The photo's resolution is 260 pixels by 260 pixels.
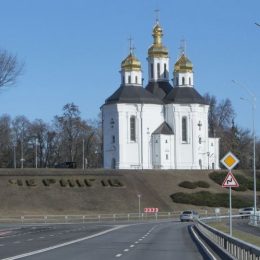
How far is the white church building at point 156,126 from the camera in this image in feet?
390

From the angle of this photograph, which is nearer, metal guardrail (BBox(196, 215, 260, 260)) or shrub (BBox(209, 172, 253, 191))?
metal guardrail (BBox(196, 215, 260, 260))

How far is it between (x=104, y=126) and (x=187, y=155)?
558 inches

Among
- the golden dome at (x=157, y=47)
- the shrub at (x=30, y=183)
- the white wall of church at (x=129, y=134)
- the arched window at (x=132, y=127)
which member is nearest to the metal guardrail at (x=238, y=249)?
the shrub at (x=30, y=183)

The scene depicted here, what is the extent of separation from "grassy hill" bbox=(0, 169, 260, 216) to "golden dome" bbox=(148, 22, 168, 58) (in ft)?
78.5

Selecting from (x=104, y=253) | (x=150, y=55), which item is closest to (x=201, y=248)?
(x=104, y=253)

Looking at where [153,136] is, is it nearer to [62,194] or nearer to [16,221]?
[62,194]

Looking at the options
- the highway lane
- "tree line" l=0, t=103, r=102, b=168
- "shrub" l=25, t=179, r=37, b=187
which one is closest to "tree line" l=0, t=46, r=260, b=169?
"tree line" l=0, t=103, r=102, b=168

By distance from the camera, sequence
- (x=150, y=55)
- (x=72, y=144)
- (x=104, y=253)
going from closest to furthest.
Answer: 1. (x=104, y=253)
2. (x=150, y=55)
3. (x=72, y=144)

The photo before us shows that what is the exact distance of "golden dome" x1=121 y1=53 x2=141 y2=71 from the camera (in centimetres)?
12388

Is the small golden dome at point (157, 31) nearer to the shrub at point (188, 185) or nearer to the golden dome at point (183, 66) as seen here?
the golden dome at point (183, 66)

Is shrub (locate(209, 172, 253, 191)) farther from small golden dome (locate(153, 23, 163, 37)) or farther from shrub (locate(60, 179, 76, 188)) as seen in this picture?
small golden dome (locate(153, 23, 163, 37))

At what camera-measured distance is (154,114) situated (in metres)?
122

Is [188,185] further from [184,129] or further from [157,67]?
[157,67]

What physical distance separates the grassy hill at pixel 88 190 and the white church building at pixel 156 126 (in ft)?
23.1
